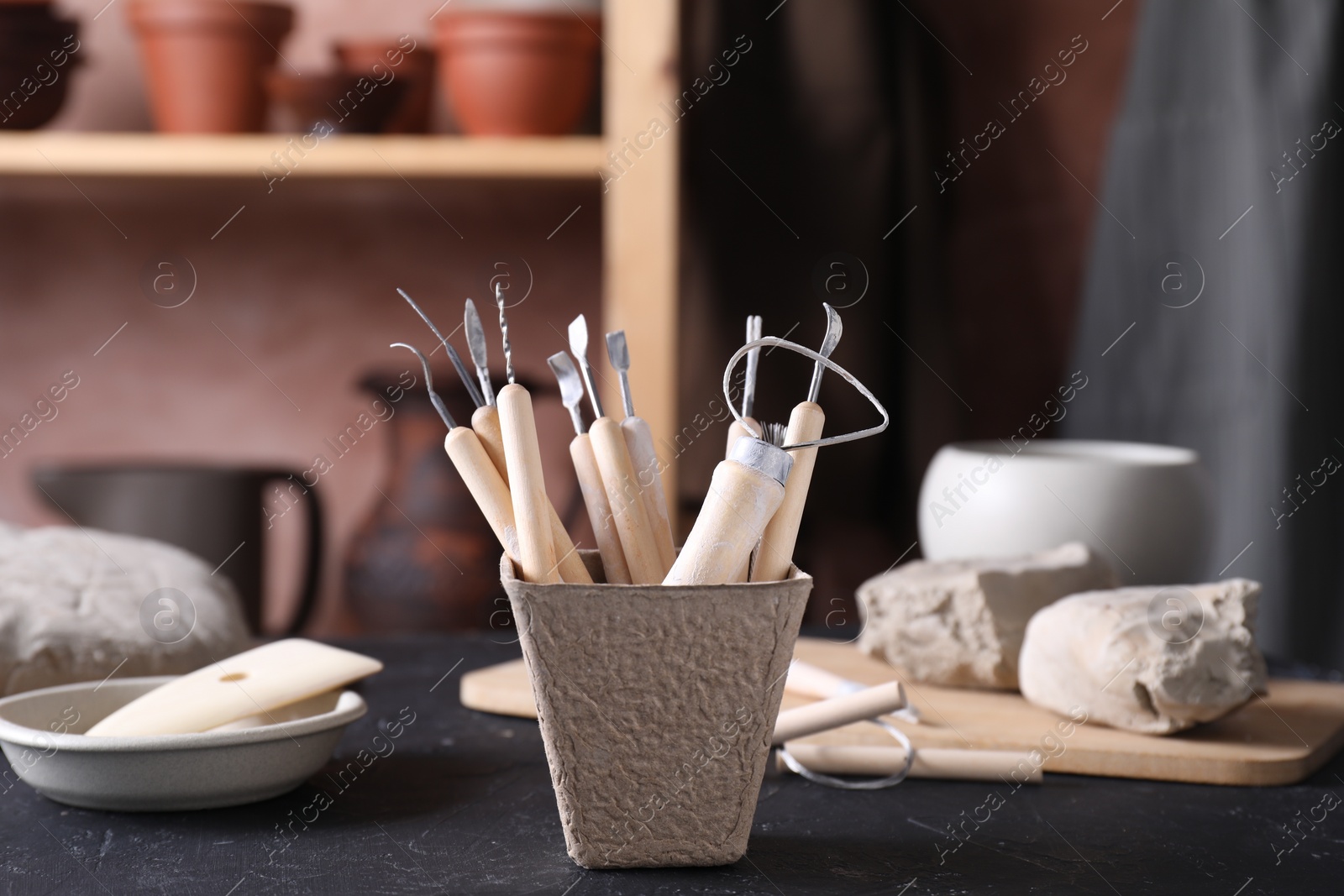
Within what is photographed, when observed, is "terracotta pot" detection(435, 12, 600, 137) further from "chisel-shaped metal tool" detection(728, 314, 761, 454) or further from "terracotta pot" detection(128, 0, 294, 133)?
"chisel-shaped metal tool" detection(728, 314, 761, 454)

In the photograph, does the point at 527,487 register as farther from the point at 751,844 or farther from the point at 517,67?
the point at 517,67

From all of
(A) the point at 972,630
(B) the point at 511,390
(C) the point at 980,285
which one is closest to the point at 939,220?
(C) the point at 980,285

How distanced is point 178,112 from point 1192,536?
982 millimetres

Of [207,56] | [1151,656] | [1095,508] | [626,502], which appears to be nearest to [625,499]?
[626,502]

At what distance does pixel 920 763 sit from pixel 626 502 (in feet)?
0.70

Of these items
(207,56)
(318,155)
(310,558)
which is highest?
(207,56)

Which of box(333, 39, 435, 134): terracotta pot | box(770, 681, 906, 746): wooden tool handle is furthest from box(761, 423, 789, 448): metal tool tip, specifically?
box(333, 39, 435, 134): terracotta pot

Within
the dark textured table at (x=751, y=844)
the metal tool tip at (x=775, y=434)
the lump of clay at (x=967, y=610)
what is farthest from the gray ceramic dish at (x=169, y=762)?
the lump of clay at (x=967, y=610)

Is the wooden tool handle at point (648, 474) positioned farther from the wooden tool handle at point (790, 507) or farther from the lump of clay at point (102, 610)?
the lump of clay at point (102, 610)

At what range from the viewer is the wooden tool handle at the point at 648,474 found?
0.48 metres

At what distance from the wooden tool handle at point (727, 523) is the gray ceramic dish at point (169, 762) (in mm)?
Result: 185

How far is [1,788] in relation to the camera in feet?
1.80

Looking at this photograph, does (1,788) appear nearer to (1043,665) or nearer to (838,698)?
(838,698)

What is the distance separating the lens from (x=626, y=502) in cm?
47
